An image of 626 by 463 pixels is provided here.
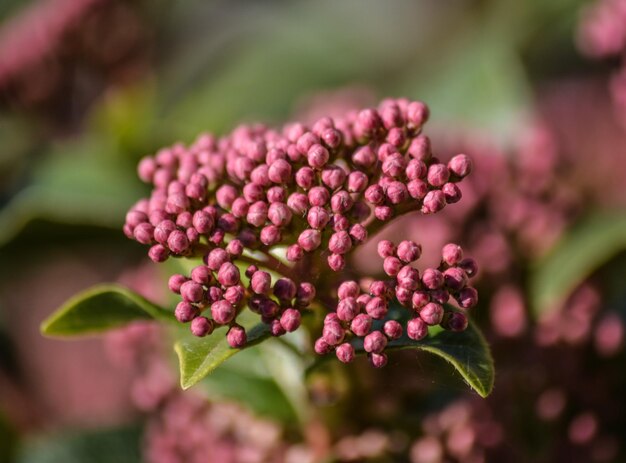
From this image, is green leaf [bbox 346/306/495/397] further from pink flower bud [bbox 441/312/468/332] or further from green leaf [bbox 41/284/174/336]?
green leaf [bbox 41/284/174/336]

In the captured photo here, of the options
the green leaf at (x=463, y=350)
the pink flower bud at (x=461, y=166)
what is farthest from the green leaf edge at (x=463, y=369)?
the pink flower bud at (x=461, y=166)

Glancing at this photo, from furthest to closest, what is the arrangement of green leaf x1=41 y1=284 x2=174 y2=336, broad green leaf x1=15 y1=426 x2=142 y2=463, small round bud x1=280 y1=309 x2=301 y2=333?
1. broad green leaf x1=15 y1=426 x2=142 y2=463
2. green leaf x1=41 y1=284 x2=174 y2=336
3. small round bud x1=280 y1=309 x2=301 y2=333

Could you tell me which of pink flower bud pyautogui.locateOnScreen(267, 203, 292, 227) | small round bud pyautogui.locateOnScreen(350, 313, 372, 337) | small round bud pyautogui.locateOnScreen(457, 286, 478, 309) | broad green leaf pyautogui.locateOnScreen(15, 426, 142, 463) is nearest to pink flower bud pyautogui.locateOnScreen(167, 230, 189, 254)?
pink flower bud pyautogui.locateOnScreen(267, 203, 292, 227)

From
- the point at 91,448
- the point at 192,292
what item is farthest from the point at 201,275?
the point at 91,448

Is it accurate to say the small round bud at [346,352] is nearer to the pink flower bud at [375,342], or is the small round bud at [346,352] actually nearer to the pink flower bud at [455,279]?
the pink flower bud at [375,342]

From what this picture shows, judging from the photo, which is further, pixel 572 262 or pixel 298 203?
pixel 572 262

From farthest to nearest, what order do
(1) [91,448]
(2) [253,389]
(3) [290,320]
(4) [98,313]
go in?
(1) [91,448]
(2) [253,389]
(4) [98,313]
(3) [290,320]

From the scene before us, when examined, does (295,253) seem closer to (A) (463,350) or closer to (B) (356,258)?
(A) (463,350)

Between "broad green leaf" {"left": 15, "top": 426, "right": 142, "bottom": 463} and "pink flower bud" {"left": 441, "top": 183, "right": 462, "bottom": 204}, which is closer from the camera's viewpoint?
"pink flower bud" {"left": 441, "top": 183, "right": 462, "bottom": 204}

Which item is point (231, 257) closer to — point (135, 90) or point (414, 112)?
point (414, 112)
